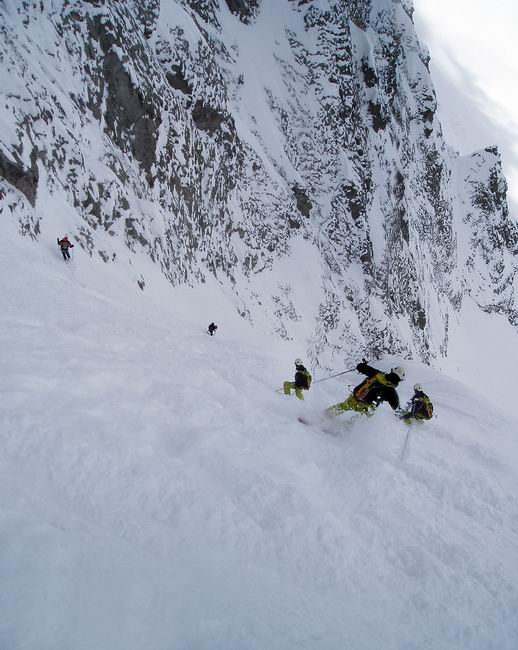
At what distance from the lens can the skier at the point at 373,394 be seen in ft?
27.2

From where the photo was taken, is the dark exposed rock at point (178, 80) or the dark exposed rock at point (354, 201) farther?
the dark exposed rock at point (354, 201)

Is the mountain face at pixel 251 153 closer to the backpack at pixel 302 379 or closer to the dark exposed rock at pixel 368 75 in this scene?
the dark exposed rock at pixel 368 75

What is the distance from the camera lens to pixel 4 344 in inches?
253

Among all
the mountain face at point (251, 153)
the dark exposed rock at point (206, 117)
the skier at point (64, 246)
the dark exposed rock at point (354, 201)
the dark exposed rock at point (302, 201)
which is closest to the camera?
the skier at point (64, 246)

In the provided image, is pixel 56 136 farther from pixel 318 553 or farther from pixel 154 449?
pixel 318 553

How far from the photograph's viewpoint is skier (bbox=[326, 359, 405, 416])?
8297 mm

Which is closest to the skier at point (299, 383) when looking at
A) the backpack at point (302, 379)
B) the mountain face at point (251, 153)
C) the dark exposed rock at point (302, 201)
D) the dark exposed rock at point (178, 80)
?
the backpack at point (302, 379)

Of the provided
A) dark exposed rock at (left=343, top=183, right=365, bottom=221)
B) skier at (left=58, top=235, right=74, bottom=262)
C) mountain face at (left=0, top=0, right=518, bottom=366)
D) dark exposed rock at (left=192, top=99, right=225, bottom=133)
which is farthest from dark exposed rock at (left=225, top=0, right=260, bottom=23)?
skier at (left=58, top=235, right=74, bottom=262)

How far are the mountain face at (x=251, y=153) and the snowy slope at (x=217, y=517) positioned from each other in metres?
13.0

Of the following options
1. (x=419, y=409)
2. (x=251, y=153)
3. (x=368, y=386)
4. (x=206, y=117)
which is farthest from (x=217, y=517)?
(x=251, y=153)

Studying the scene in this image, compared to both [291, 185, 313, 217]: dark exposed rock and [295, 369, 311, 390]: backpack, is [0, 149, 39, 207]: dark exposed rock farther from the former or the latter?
[291, 185, 313, 217]: dark exposed rock

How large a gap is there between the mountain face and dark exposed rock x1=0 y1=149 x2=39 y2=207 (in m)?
0.07

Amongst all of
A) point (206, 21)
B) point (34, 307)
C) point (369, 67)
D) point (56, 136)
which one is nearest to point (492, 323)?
point (369, 67)

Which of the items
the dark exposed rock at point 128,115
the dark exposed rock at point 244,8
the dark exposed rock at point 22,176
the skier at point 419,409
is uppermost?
the dark exposed rock at point 244,8
